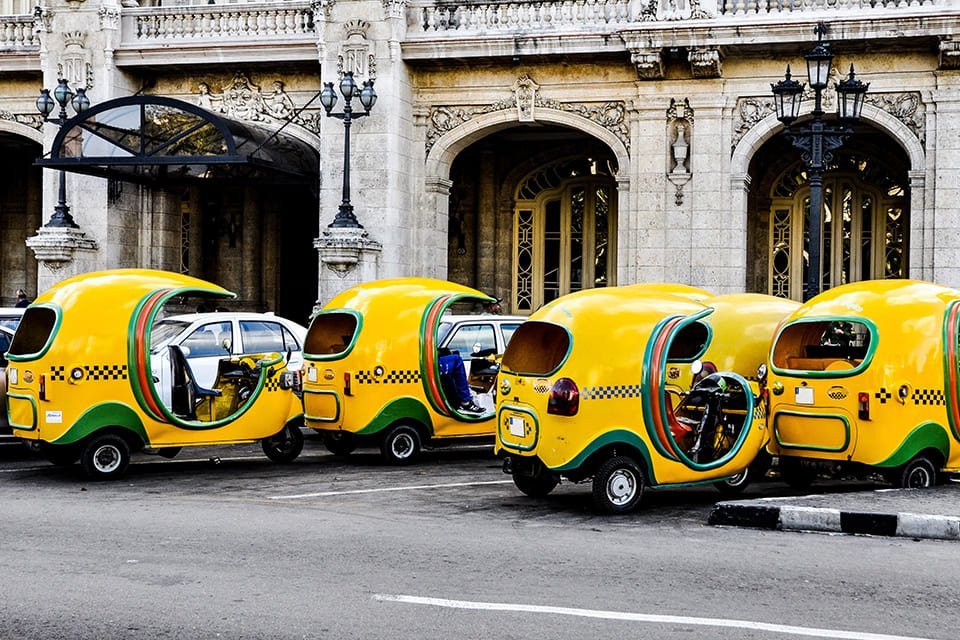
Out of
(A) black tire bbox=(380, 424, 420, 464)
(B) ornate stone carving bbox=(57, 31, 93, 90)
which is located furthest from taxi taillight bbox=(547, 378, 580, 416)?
(B) ornate stone carving bbox=(57, 31, 93, 90)

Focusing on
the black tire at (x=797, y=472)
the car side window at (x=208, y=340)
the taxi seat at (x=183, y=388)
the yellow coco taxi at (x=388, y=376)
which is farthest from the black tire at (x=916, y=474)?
the car side window at (x=208, y=340)

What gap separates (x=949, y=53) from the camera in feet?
68.5

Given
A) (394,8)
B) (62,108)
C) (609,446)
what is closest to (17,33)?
(62,108)

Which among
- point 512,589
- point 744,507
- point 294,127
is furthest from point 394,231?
point 512,589

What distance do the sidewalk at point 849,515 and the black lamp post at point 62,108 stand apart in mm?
15326

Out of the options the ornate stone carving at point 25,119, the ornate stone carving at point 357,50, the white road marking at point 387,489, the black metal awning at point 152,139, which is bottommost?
the white road marking at point 387,489

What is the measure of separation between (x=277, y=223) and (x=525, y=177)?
5.37 metres

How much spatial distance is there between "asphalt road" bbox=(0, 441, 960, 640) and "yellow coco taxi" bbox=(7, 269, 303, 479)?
0.65 meters

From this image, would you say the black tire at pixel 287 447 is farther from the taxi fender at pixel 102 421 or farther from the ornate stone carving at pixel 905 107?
the ornate stone carving at pixel 905 107

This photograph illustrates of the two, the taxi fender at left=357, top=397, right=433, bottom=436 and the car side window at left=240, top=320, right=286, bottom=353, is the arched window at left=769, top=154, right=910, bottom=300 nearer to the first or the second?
the taxi fender at left=357, top=397, right=433, bottom=436

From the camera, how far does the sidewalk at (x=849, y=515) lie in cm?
1012

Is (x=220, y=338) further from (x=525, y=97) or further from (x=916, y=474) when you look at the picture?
(x=525, y=97)

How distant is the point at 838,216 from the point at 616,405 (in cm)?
1535

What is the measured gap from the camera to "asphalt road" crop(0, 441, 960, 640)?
7.21 metres
